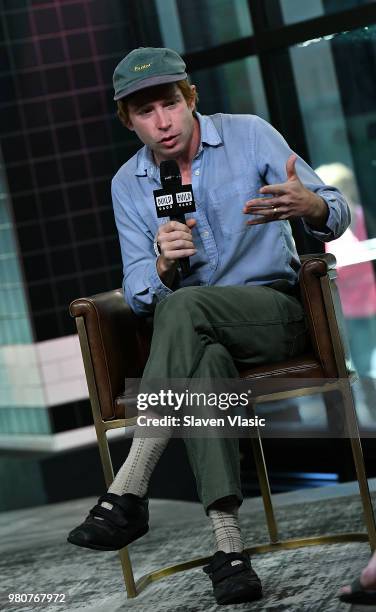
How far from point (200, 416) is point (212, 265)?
0.51 metres

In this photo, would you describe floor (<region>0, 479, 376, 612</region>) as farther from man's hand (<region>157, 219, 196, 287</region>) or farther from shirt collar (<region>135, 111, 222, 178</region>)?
shirt collar (<region>135, 111, 222, 178</region>)

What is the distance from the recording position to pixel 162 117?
2.52m

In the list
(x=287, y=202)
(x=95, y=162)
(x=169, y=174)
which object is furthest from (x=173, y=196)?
(x=95, y=162)

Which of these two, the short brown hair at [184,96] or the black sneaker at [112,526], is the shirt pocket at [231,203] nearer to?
the short brown hair at [184,96]

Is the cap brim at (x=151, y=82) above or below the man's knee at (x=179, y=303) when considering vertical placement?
above

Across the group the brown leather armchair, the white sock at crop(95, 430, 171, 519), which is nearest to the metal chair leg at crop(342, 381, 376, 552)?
the brown leather armchair

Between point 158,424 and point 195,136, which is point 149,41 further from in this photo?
point 158,424

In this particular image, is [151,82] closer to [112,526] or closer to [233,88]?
[112,526]

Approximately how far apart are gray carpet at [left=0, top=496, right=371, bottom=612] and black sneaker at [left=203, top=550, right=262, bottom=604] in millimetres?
23

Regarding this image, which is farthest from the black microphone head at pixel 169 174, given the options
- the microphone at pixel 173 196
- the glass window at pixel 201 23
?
the glass window at pixel 201 23

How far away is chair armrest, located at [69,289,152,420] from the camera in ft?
8.29

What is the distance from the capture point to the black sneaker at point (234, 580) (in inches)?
85.8

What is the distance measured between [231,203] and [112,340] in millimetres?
446

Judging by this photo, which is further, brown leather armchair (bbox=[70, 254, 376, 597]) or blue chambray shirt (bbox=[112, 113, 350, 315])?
blue chambray shirt (bbox=[112, 113, 350, 315])
